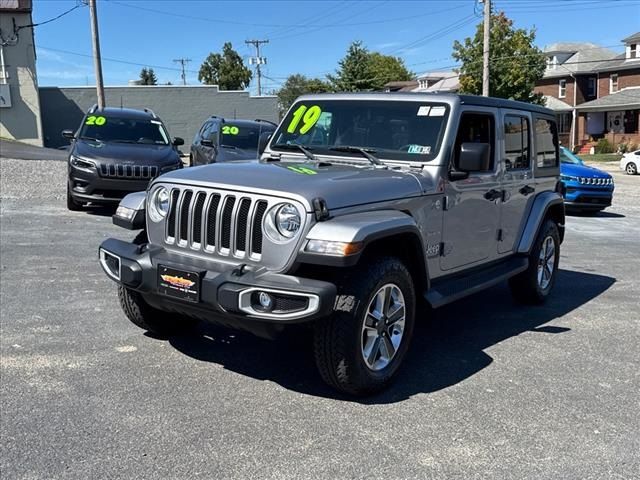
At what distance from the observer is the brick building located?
46.5 m

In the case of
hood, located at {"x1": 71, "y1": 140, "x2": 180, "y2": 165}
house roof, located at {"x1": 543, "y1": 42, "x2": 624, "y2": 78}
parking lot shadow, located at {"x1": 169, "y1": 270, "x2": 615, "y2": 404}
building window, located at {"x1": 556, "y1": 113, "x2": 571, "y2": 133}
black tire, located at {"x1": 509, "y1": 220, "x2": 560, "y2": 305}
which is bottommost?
parking lot shadow, located at {"x1": 169, "y1": 270, "x2": 615, "y2": 404}

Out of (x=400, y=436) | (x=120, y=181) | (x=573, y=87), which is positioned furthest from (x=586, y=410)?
(x=573, y=87)

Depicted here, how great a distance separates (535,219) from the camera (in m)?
6.28

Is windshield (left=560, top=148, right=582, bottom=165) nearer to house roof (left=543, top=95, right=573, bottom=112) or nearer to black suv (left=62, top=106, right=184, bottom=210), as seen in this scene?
black suv (left=62, top=106, right=184, bottom=210)

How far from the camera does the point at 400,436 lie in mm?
3646

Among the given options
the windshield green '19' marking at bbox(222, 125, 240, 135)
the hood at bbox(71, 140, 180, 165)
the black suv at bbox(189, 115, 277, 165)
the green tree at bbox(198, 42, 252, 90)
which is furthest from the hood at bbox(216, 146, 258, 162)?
the green tree at bbox(198, 42, 252, 90)

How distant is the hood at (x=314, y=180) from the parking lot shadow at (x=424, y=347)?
49.5 inches

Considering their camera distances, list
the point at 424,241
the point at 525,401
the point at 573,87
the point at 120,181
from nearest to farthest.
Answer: the point at 525,401 → the point at 424,241 → the point at 120,181 → the point at 573,87

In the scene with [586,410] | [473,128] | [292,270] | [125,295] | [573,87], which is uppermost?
[573,87]

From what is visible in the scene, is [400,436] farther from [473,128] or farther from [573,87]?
[573,87]

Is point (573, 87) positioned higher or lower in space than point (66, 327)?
higher

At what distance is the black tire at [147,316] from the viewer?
4809 mm

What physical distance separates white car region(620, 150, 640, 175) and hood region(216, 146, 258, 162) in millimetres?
21476

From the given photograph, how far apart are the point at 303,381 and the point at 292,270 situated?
3.15ft
